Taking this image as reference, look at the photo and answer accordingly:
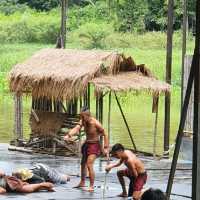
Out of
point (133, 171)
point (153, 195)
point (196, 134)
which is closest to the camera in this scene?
point (153, 195)

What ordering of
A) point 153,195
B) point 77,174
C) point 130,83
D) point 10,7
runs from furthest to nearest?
point 10,7, point 130,83, point 77,174, point 153,195

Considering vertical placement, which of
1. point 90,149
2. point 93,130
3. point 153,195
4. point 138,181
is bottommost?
point 138,181

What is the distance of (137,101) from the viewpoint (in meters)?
34.0

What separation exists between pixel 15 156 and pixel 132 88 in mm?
2949

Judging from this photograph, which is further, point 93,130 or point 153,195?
point 93,130

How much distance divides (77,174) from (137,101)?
1965cm

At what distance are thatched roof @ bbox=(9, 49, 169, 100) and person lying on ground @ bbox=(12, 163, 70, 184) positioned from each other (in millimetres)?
3588

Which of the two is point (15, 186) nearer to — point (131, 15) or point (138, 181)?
point (138, 181)

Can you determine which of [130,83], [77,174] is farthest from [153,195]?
[130,83]

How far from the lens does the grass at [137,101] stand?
23.8 meters

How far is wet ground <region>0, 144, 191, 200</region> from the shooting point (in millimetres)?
11812

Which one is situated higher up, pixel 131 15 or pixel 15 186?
pixel 131 15

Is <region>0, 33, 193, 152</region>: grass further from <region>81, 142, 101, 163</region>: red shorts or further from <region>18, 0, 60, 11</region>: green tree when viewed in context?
<region>81, 142, 101, 163</region>: red shorts

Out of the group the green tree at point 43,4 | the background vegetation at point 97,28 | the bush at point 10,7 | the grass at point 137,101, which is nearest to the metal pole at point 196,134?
the grass at point 137,101
